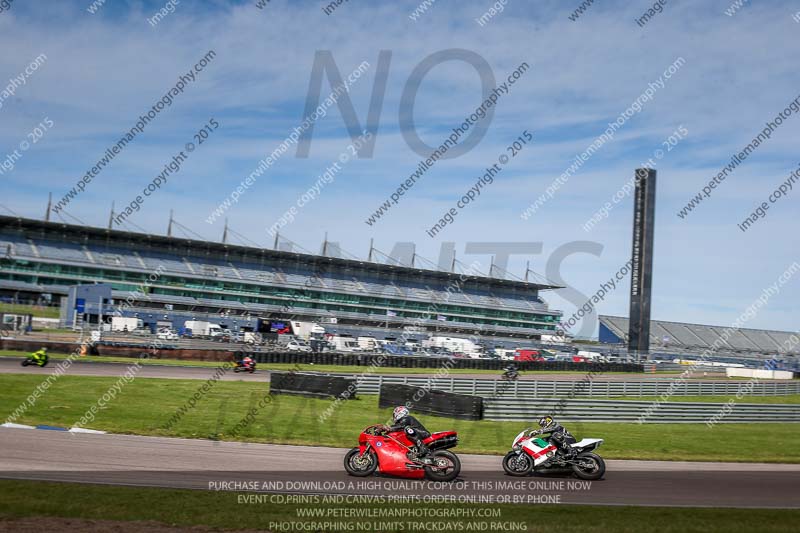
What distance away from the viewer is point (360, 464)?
13516 millimetres

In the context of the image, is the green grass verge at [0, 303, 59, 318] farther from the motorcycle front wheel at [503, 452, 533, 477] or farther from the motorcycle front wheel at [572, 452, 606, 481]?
the motorcycle front wheel at [572, 452, 606, 481]

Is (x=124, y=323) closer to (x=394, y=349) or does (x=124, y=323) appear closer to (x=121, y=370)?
(x=394, y=349)

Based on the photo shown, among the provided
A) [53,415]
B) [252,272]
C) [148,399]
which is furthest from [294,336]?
[53,415]

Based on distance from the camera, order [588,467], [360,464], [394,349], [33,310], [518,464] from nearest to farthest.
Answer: [360,464] < [588,467] < [518,464] < [33,310] < [394,349]

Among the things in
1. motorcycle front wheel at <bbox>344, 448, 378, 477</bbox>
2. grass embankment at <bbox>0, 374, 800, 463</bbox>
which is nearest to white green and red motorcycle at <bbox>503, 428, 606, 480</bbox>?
motorcycle front wheel at <bbox>344, 448, 378, 477</bbox>

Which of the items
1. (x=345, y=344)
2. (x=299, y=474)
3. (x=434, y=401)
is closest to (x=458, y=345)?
(x=345, y=344)

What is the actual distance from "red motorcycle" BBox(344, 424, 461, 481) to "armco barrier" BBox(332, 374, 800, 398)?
12.2 metres

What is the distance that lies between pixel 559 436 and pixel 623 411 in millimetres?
12294

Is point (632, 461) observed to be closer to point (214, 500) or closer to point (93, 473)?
point (214, 500)

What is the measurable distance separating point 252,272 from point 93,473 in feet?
259

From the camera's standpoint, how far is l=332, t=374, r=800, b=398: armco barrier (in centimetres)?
3017

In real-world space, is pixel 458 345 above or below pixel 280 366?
above

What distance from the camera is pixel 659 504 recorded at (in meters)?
12.2

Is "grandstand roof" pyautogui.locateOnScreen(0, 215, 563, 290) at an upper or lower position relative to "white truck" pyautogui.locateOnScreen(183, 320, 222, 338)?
upper
